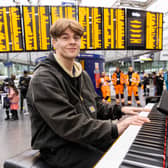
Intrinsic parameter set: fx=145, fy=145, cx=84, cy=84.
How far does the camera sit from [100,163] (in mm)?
625

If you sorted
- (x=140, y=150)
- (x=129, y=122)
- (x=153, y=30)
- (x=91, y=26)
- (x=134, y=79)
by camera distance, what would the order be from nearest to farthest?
(x=140, y=150) → (x=129, y=122) → (x=91, y=26) → (x=153, y=30) → (x=134, y=79)

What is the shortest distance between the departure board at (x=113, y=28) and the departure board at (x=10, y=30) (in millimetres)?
2447

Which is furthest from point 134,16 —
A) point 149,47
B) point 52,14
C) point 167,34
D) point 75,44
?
point 167,34

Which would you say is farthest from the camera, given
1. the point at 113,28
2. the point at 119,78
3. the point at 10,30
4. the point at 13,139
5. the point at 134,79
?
the point at 119,78

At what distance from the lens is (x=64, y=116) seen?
77 centimetres

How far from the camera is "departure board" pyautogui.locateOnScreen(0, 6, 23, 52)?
3.93 meters

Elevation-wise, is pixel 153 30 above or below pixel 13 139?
above

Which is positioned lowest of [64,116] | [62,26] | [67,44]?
[64,116]

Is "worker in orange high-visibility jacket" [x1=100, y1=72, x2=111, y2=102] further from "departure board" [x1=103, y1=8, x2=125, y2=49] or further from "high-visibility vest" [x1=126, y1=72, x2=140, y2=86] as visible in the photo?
"departure board" [x1=103, y1=8, x2=125, y2=49]

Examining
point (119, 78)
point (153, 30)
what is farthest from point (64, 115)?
point (119, 78)

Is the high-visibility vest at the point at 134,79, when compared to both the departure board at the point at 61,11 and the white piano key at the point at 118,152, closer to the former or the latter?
the departure board at the point at 61,11

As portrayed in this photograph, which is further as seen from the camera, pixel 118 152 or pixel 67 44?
pixel 67 44

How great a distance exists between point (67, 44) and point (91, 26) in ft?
11.9

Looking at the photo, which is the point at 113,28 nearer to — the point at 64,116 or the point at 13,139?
the point at 13,139
